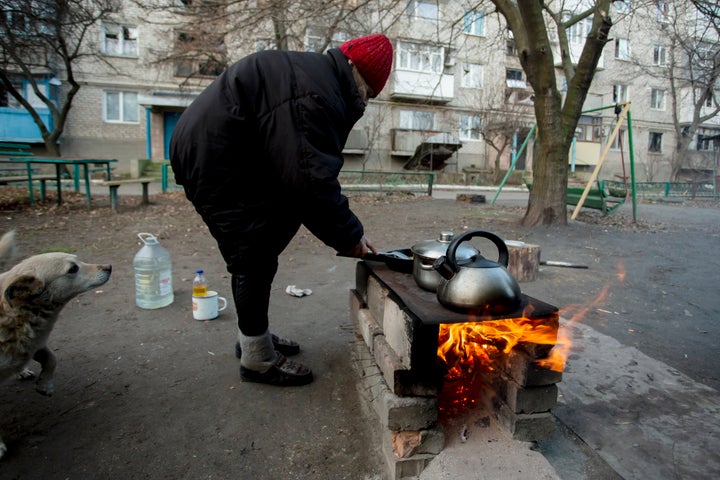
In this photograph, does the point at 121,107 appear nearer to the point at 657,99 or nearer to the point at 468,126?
the point at 468,126

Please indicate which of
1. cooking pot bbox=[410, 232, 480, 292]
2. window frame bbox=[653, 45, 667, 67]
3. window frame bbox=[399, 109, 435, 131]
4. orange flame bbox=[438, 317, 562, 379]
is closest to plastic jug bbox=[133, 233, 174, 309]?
cooking pot bbox=[410, 232, 480, 292]

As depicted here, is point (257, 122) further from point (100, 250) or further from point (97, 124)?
point (97, 124)

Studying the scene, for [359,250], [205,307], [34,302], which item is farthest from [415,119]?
[34,302]

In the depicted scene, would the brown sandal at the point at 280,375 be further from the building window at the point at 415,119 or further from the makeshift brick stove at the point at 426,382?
the building window at the point at 415,119

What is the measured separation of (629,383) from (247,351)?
7.28ft

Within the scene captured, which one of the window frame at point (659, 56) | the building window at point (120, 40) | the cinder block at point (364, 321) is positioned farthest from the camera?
the window frame at point (659, 56)

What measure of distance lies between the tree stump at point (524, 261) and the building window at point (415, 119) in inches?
886

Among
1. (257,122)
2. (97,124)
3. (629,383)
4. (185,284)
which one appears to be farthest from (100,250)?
(97,124)

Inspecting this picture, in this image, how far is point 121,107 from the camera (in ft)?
70.6

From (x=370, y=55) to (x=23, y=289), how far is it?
194cm

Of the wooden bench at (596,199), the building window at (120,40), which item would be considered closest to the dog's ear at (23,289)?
the wooden bench at (596,199)

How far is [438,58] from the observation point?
86.7ft

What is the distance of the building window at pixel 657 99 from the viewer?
101ft

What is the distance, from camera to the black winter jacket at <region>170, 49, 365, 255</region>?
5.85 ft
